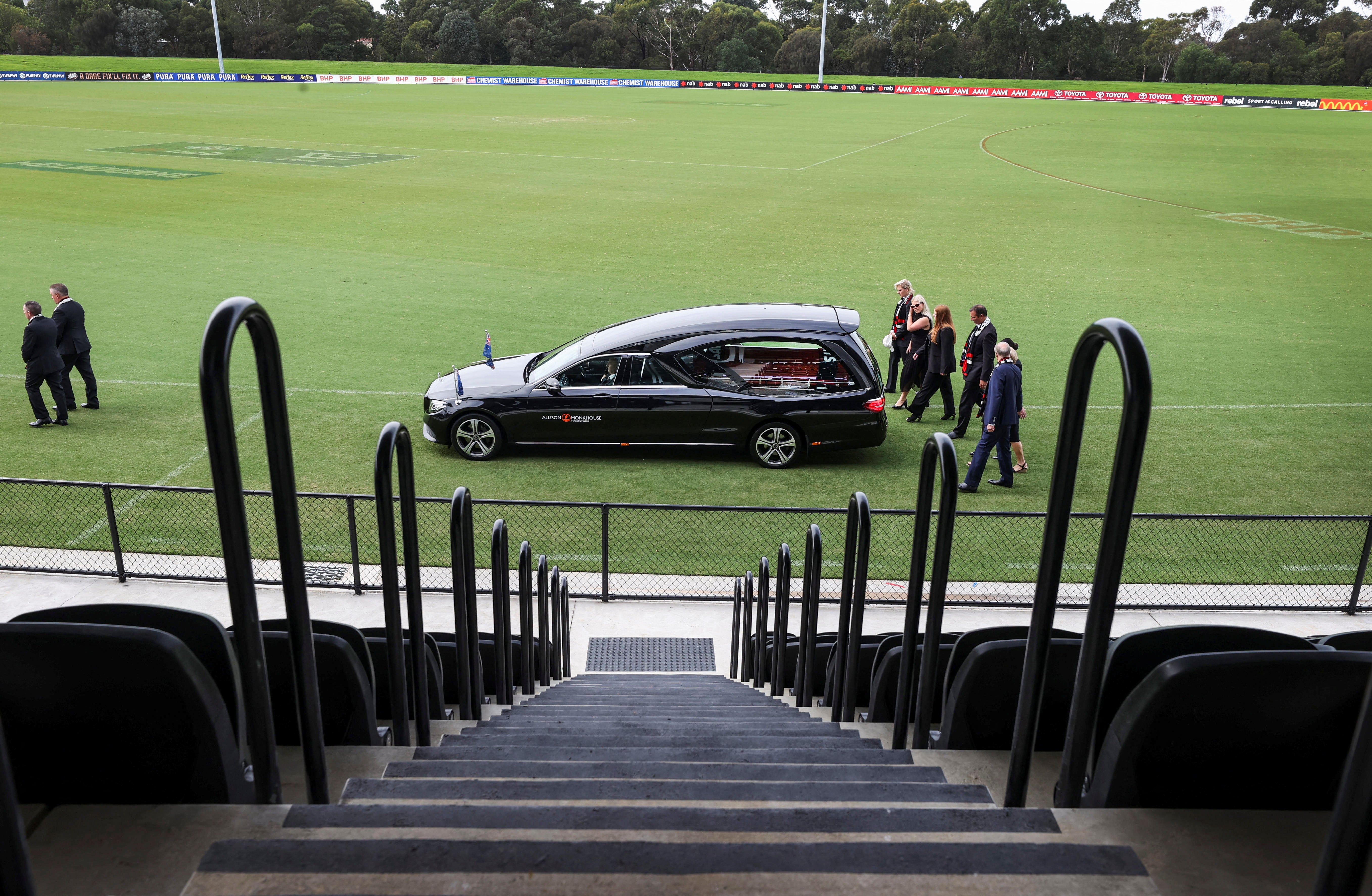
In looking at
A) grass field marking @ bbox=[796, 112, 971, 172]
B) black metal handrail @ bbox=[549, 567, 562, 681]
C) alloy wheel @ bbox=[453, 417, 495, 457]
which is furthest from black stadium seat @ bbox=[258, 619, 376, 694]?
grass field marking @ bbox=[796, 112, 971, 172]

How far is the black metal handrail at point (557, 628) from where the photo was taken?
321 inches

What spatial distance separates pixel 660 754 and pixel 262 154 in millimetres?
44081

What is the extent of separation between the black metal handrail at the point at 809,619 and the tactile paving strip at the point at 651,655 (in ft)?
8.07

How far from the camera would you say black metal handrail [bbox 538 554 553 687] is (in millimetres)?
7293

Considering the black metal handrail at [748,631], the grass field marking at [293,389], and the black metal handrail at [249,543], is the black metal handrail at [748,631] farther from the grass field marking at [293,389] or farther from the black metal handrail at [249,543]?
the grass field marking at [293,389]

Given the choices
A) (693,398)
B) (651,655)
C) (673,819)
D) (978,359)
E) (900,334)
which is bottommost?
(651,655)

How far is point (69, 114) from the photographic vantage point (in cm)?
5678

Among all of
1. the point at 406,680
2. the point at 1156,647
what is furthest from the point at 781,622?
the point at 1156,647

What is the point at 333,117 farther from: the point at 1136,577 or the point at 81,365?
the point at 1136,577

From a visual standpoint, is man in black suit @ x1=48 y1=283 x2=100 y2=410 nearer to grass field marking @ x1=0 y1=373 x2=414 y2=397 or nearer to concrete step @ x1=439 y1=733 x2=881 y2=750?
grass field marking @ x1=0 y1=373 x2=414 y2=397

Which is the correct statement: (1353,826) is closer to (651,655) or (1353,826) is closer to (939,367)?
(651,655)

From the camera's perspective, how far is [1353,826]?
5.62ft

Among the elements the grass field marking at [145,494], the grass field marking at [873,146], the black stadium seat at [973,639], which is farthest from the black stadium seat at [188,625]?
the grass field marking at [873,146]

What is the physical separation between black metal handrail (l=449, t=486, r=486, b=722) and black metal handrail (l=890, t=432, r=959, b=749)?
1783 mm
